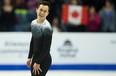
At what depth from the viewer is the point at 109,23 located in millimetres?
10258

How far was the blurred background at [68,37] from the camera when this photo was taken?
9.38m

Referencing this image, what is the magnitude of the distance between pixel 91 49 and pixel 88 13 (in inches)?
38.6

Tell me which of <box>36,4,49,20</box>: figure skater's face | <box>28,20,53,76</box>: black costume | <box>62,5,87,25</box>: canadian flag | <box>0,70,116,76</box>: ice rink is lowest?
<box>0,70,116,76</box>: ice rink

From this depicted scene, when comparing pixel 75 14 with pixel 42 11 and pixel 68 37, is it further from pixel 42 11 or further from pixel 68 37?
pixel 42 11

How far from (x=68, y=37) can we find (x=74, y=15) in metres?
0.69

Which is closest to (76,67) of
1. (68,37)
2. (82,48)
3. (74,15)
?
(82,48)

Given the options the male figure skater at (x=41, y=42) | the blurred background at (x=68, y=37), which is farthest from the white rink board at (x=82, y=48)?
the male figure skater at (x=41, y=42)

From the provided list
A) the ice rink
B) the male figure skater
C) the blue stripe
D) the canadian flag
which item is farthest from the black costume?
the canadian flag

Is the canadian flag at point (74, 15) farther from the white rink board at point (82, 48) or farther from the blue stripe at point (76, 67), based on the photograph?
the blue stripe at point (76, 67)

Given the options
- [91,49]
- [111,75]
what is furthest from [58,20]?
[111,75]

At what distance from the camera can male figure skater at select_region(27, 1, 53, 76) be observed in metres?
5.29

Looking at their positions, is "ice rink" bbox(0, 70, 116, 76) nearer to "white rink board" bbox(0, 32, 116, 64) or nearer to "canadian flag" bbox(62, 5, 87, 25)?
"white rink board" bbox(0, 32, 116, 64)

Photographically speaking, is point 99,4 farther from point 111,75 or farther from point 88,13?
point 111,75

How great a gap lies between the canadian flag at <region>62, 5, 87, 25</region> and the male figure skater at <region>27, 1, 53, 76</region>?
4601 millimetres
